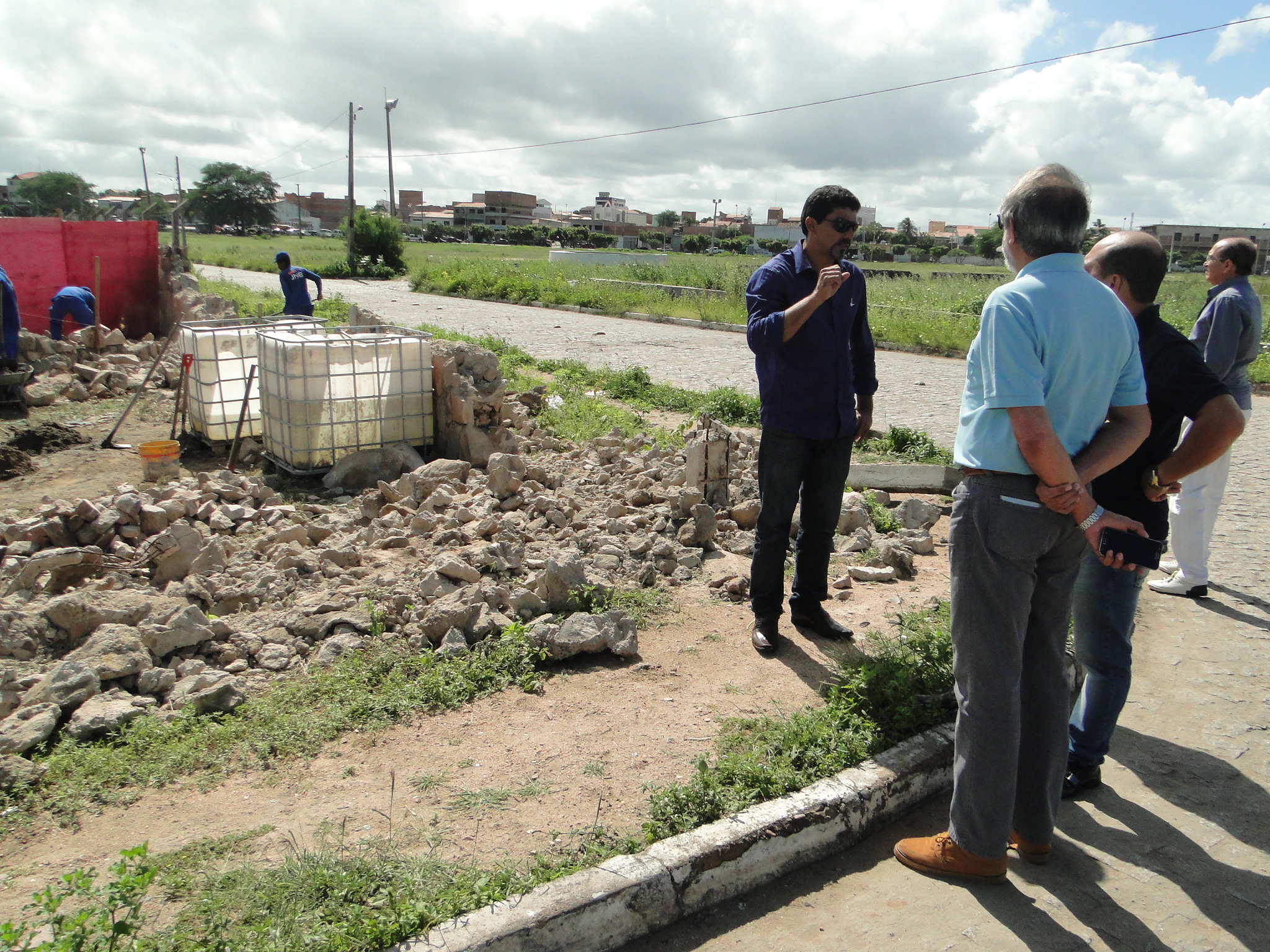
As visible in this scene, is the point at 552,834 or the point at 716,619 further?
the point at 716,619

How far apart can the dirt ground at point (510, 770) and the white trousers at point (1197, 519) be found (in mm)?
1947

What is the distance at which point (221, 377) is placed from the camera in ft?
27.9

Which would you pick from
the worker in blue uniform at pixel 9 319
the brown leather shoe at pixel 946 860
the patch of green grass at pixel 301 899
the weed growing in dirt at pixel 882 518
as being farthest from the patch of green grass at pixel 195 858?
the worker in blue uniform at pixel 9 319

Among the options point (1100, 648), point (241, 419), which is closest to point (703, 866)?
point (1100, 648)

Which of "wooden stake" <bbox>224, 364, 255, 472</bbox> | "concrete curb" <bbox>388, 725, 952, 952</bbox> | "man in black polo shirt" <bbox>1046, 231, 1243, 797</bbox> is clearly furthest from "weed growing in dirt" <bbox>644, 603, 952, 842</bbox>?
"wooden stake" <bbox>224, 364, 255, 472</bbox>

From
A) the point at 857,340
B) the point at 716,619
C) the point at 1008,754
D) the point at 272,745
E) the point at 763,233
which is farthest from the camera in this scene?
the point at 763,233

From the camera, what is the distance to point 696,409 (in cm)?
913

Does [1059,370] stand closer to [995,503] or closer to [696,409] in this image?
[995,503]

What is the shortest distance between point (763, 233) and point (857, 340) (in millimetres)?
82453

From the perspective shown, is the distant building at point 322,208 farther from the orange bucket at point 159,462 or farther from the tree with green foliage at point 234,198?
the orange bucket at point 159,462

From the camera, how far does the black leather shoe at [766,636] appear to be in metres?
4.04

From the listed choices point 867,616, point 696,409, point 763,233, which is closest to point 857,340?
point 867,616

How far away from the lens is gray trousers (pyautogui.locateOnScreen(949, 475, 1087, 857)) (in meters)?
2.42

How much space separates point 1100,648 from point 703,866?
156 centimetres
